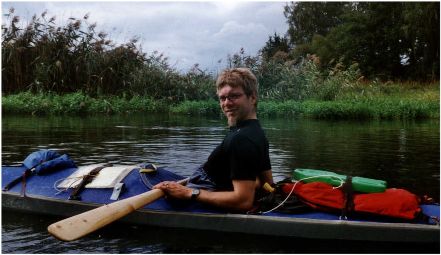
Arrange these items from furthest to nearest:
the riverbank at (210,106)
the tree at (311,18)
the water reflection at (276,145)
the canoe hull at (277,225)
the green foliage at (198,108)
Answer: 1. the tree at (311,18)
2. the green foliage at (198,108)
3. the riverbank at (210,106)
4. the water reflection at (276,145)
5. the canoe hull at (277,225)

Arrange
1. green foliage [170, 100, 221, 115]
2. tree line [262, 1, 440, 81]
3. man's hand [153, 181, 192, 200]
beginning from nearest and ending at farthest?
1. man's hand [153, 181, 192, 200]
2. green foliage [170, 100, 221, 115]
3. tree line [262, 1, 440, 81]

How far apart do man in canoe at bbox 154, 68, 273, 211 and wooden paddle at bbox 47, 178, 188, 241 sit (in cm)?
23

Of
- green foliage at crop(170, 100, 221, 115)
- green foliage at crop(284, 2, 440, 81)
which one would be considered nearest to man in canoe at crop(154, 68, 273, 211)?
green foliage at crop(170, 100, 221, 115)

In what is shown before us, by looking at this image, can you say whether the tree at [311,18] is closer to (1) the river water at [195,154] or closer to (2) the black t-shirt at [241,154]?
(1) the river water at [195,154]

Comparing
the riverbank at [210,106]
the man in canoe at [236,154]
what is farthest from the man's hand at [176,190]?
the riverbank at [210,106]

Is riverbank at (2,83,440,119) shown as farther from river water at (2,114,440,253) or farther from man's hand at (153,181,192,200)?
man's hand at (153,181,192,200)

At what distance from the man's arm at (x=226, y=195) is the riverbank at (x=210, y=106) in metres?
11.7

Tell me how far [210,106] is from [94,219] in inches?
526

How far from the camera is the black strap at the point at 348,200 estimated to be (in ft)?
11.9

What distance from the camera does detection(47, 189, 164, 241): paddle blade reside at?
317 cm

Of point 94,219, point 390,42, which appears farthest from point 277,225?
point 390,42

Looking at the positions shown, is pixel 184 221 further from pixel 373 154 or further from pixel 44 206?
pixel 373 154

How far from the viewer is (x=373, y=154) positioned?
786 centimetres

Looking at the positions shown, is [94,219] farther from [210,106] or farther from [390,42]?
[390,42]
